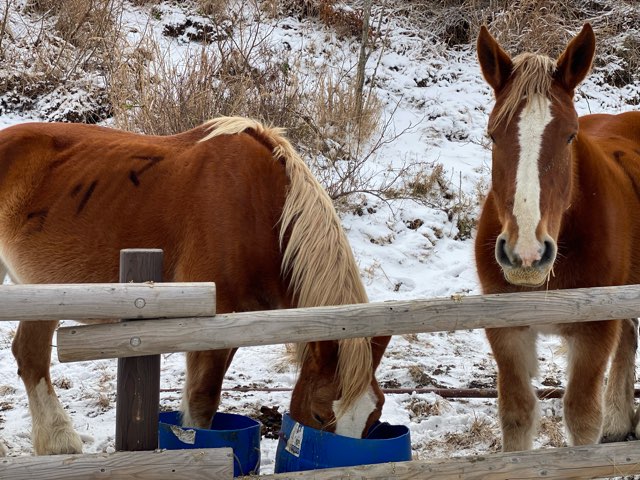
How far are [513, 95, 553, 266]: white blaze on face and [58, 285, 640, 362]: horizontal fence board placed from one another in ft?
0.91

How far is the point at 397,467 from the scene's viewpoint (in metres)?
2.60

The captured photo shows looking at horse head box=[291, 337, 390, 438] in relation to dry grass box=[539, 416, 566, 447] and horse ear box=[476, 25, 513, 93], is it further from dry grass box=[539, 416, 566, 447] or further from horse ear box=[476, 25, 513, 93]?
dry grass box=[539, 416, 566, 447]

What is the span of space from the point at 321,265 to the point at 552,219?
3.18 feet

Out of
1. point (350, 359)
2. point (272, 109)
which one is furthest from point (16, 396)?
point (272, 109)

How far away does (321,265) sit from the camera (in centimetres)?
298

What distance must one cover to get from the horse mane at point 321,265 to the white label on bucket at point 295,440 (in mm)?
186

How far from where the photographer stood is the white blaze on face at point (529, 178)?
7.98 feet

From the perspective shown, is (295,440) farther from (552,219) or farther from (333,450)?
(552,219)

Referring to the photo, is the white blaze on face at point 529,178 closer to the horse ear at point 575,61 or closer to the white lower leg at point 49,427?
the horse ear at point 575,61

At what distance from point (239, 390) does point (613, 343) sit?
231 centimetres

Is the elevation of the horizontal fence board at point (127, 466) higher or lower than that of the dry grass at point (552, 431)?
higher

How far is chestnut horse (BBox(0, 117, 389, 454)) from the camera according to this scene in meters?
2.92

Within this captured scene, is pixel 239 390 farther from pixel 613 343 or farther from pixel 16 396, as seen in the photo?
pixel 613 343

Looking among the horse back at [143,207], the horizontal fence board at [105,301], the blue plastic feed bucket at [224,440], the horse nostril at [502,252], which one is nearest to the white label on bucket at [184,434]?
the blue plastic feed bucket at [224,440]
